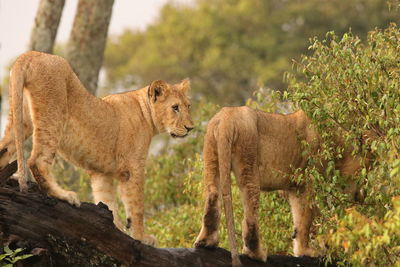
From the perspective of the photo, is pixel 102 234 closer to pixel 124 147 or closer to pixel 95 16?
pixel 124 147

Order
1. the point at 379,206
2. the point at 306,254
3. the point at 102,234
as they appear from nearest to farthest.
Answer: the point at 102,234 < the point at 379,206 < the point at 306,254

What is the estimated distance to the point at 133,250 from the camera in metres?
5.67

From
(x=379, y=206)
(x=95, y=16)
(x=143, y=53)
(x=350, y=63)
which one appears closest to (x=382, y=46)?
(x=350, y=63)

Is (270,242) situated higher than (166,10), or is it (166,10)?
(166,10)

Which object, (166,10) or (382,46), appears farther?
(166,10)

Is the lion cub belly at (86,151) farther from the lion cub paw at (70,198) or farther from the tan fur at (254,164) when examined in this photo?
the tan fur at (254,164)

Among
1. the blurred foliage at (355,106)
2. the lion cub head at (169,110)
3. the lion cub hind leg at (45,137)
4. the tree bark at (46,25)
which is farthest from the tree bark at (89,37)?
the lion cub hind leg at (45,137)

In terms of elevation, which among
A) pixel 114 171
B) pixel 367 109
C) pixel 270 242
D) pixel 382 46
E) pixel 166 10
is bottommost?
pixel 270 242

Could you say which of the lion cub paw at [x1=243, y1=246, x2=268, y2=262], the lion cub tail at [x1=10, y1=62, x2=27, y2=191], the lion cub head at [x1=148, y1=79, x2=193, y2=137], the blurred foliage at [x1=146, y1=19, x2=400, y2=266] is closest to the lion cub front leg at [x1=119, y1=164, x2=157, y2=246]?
the lion cub head at [x1=148, y1=79, x2=193, y2=137]

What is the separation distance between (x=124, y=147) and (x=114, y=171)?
0.69 ft

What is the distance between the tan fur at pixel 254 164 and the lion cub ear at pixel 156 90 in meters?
0.71

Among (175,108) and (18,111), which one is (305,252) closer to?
(175,108)

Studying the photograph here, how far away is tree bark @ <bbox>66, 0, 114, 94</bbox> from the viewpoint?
1285cm

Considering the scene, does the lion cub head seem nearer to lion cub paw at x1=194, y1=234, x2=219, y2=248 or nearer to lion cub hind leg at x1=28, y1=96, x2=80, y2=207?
lion cub paw at x1=194, y1=234, x2=219, y2=248
